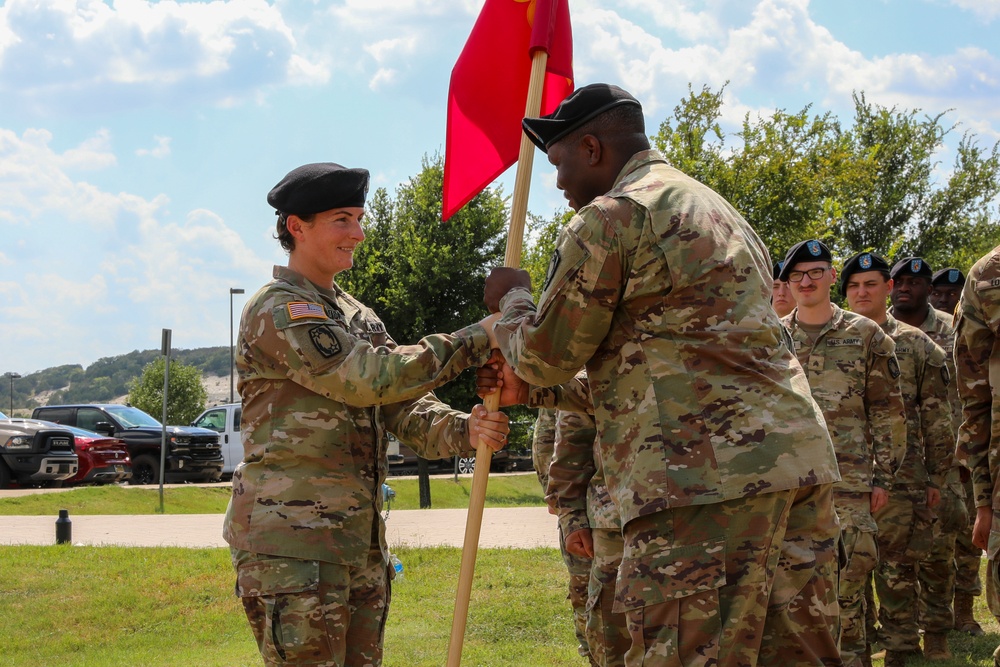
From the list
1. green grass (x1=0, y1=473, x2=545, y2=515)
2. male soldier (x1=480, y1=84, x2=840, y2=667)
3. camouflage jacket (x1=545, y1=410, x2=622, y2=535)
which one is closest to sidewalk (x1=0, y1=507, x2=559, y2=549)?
green grass (x1=0, y1=473, x2=545, y2=515)

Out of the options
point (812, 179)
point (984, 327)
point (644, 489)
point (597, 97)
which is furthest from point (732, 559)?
point (812, 179)

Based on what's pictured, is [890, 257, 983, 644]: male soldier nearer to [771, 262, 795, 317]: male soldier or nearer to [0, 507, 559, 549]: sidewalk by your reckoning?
[771, 262, 795, 317]: male soldier

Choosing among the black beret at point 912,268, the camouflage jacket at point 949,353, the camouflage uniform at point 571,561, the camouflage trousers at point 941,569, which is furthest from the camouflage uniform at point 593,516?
the black beret at point 912,268

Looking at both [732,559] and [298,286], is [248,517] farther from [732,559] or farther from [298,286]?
[732,559]

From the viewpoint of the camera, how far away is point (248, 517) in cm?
390

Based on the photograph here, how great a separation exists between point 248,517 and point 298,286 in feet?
3.07

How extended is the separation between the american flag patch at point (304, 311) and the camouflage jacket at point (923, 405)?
5.19 metres

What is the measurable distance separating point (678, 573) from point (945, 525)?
588 cm

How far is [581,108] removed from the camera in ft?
11.1

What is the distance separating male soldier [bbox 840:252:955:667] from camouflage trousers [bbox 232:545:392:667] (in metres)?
4.84

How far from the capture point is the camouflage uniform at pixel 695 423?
2988mm

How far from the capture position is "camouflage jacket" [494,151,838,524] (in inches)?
119

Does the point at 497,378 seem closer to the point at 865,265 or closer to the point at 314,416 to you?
the point at 314,416

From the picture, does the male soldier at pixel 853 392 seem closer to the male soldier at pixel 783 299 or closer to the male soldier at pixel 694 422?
the male soldier at pixel 783 299
